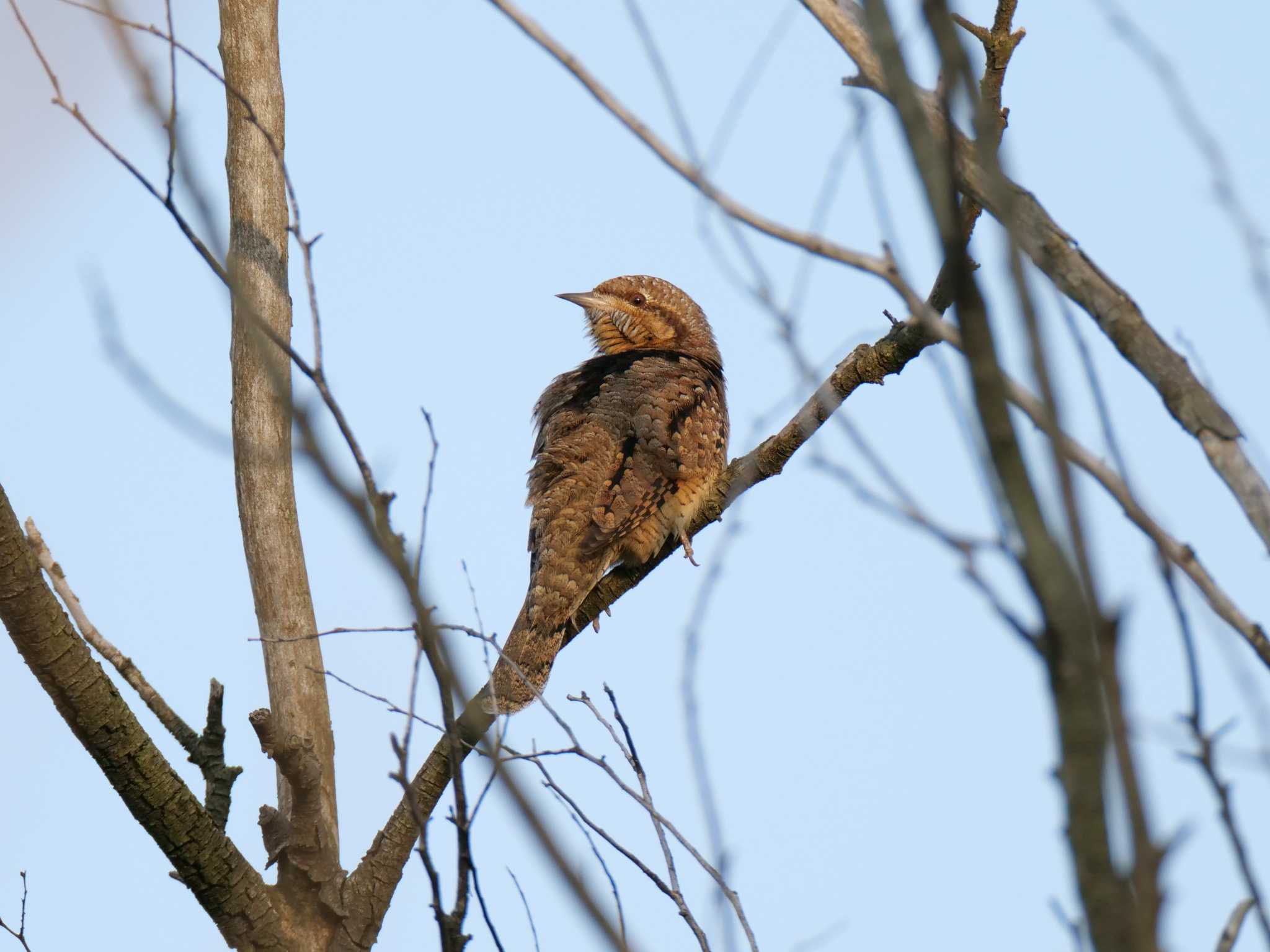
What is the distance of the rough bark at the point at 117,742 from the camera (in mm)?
2938

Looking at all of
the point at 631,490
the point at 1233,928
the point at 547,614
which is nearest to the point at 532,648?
the point at 547,614

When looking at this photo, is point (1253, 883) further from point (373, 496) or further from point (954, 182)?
point (373, 496)

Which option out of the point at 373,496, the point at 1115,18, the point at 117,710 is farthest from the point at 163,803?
the point at 1115,18

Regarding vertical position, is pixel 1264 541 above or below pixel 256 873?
below

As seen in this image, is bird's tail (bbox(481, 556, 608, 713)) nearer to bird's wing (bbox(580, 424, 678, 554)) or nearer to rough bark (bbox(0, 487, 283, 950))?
bird's wing (bbox(580, 424, 678, 554))

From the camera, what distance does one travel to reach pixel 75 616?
12.8 ft

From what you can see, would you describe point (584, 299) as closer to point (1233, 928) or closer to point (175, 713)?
point (175, 713)

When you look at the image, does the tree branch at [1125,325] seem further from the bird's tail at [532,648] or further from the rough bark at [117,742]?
the bird's tail at [532,648]

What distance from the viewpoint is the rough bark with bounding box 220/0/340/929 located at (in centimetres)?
387

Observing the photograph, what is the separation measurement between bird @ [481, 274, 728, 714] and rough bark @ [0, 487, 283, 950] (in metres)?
1.17

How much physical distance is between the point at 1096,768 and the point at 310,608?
3487 millimetres

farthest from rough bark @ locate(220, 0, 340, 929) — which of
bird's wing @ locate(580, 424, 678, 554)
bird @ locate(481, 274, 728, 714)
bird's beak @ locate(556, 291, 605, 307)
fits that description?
bird's beak @ locate(556, 291, 605, 307)

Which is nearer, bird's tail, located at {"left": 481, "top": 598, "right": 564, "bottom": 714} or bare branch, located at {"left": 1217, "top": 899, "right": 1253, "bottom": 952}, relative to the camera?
bare branch, located at {"left": 1217, "top": 899, "right": 1253, "bottom": 952}

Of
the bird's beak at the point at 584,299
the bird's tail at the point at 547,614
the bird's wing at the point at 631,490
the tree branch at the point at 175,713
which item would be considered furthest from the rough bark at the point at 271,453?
the bird's beak at the point at 584,299
